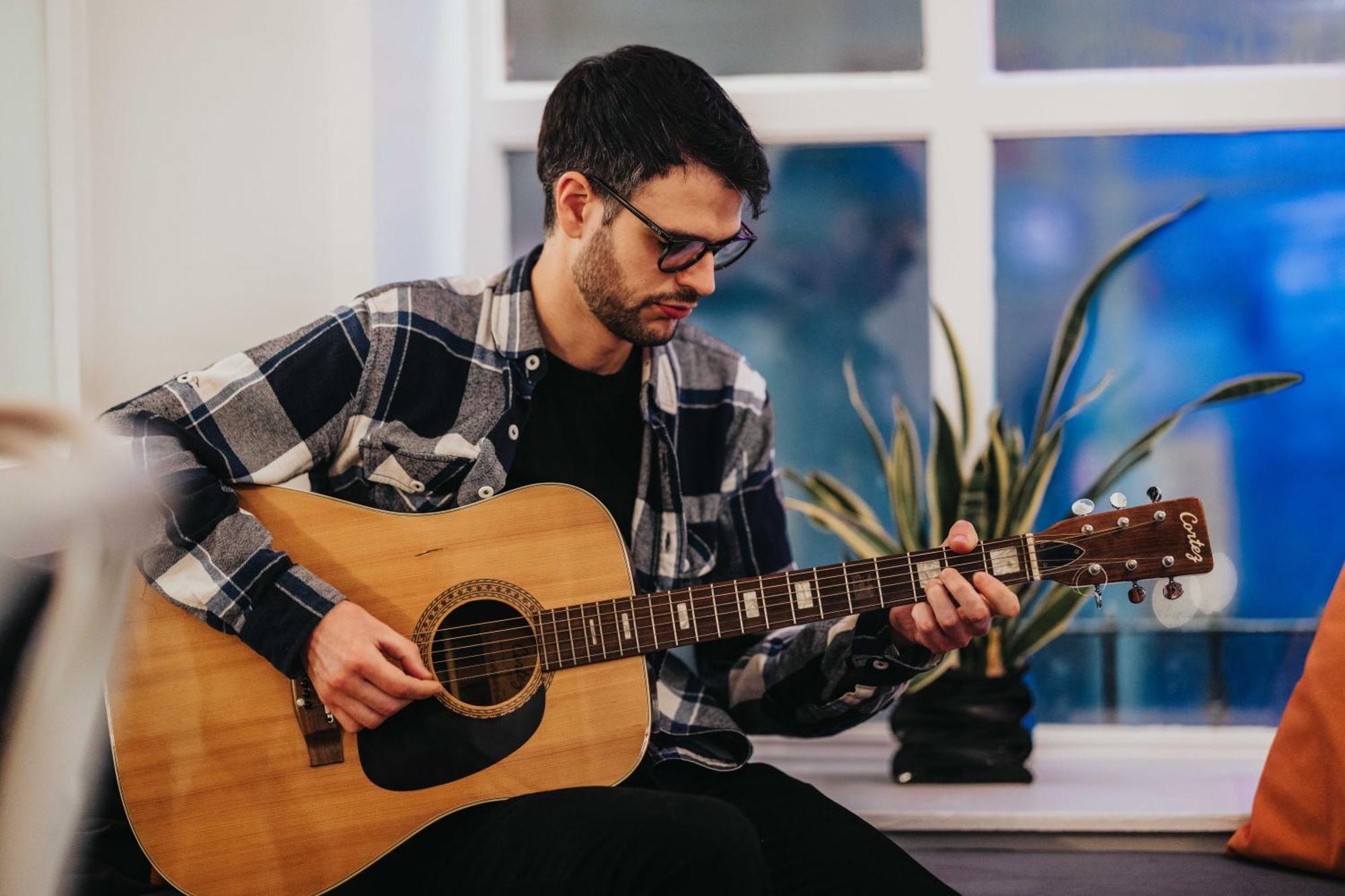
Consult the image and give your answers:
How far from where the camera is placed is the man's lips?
5.13ft

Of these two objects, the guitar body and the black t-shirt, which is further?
the black t-shirt

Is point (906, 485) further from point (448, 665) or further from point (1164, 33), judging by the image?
point (1164, 33)

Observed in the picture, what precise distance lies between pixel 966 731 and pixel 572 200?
1.10 metres

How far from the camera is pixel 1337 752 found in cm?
154

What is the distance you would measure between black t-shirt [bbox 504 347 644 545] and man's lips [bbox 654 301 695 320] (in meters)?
0.16

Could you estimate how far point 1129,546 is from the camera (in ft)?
4.39

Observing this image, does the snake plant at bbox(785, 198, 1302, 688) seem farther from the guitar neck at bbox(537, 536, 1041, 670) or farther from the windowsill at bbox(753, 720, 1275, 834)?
the guitar neck at bbox(537, 536, 1041, 670)

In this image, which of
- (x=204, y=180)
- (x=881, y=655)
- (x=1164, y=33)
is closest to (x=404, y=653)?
(x=881, y=655)

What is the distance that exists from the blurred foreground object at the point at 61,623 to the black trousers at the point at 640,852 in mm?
811

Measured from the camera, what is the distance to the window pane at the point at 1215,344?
2.17m

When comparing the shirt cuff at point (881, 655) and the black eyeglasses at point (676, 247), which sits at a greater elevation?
the black eyeglasses at point (676, 247)

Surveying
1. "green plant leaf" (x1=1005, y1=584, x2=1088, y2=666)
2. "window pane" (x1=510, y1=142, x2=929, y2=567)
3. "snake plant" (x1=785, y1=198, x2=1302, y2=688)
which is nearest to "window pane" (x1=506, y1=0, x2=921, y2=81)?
"window pane" (x1=510, y1=142, x2=929, y2=567)

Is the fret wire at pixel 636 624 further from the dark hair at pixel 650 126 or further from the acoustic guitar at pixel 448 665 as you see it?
the dark hair at pixel 650 126

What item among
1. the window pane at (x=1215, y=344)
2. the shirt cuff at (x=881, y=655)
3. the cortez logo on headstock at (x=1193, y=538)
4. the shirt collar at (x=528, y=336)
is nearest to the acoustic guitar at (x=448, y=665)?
the cortez logo on headstock at (x=1193, y=538)
